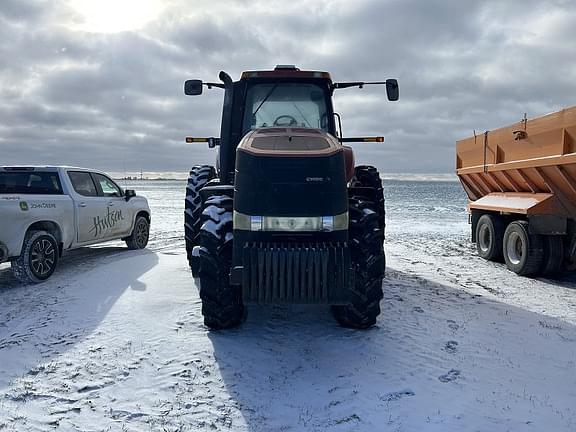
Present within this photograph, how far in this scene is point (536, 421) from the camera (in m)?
3.32

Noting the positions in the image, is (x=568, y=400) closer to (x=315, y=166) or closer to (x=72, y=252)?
(x=315, y=166)

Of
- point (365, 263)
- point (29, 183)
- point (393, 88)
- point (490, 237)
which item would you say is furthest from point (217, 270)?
point (490, 237)

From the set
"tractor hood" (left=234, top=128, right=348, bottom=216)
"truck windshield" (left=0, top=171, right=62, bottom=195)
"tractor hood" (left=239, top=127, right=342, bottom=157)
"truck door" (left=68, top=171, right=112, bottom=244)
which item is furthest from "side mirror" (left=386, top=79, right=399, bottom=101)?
"truck windshield" (left=0, top=171, right=62, bottom=195)

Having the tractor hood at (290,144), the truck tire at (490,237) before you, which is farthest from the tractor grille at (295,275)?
the truck tire at (490,237)

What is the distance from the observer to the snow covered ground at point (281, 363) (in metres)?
3.39

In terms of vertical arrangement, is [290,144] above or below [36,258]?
above

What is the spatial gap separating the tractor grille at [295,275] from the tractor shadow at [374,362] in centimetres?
61

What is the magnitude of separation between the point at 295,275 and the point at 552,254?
5851mm

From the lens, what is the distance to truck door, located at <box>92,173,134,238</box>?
9422 millimetres

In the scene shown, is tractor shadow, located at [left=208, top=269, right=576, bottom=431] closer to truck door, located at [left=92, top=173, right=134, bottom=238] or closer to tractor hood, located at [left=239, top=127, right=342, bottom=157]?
tractor hood, located at [left=239, top=127, right=342, bottom=157]

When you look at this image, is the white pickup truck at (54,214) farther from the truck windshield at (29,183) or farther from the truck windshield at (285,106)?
the truck windshield at (285,106)

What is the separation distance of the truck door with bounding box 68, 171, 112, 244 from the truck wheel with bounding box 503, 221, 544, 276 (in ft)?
26.4

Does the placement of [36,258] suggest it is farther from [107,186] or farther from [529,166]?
[529,166]

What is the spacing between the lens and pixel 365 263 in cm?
459
